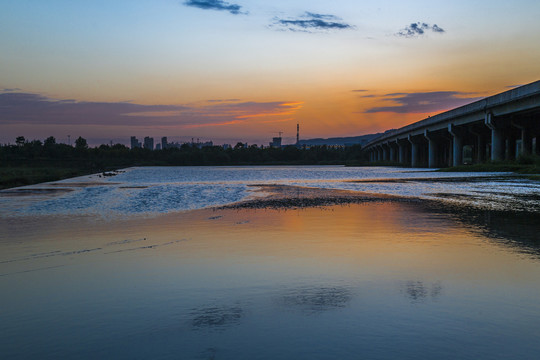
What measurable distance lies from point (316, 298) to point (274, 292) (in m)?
0.78

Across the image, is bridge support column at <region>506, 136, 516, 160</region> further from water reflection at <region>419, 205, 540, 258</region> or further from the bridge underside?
water reflection at <region>419, 205, 540, 258</region>

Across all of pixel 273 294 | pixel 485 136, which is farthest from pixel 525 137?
pixel 273 294

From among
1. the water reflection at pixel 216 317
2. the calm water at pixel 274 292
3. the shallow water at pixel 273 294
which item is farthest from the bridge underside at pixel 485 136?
the water reflection at pixel 216 317

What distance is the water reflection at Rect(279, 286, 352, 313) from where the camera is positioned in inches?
285

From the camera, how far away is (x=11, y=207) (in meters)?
24.7

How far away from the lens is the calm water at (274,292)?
18.9ft

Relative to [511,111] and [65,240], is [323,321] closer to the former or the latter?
[65,240]

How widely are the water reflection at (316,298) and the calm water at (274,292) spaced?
0.11 ft

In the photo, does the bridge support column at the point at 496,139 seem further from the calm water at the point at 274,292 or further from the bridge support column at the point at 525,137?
the calm water at the point at 274,292

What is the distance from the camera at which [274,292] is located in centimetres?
806

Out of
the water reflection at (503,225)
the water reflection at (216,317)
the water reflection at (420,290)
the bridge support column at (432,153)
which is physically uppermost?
the bridge support column at (432,153)

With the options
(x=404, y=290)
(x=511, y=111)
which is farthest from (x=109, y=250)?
(x=511, y=111)

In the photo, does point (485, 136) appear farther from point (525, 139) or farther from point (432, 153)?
point (525, 139)

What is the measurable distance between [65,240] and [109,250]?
2.48m
